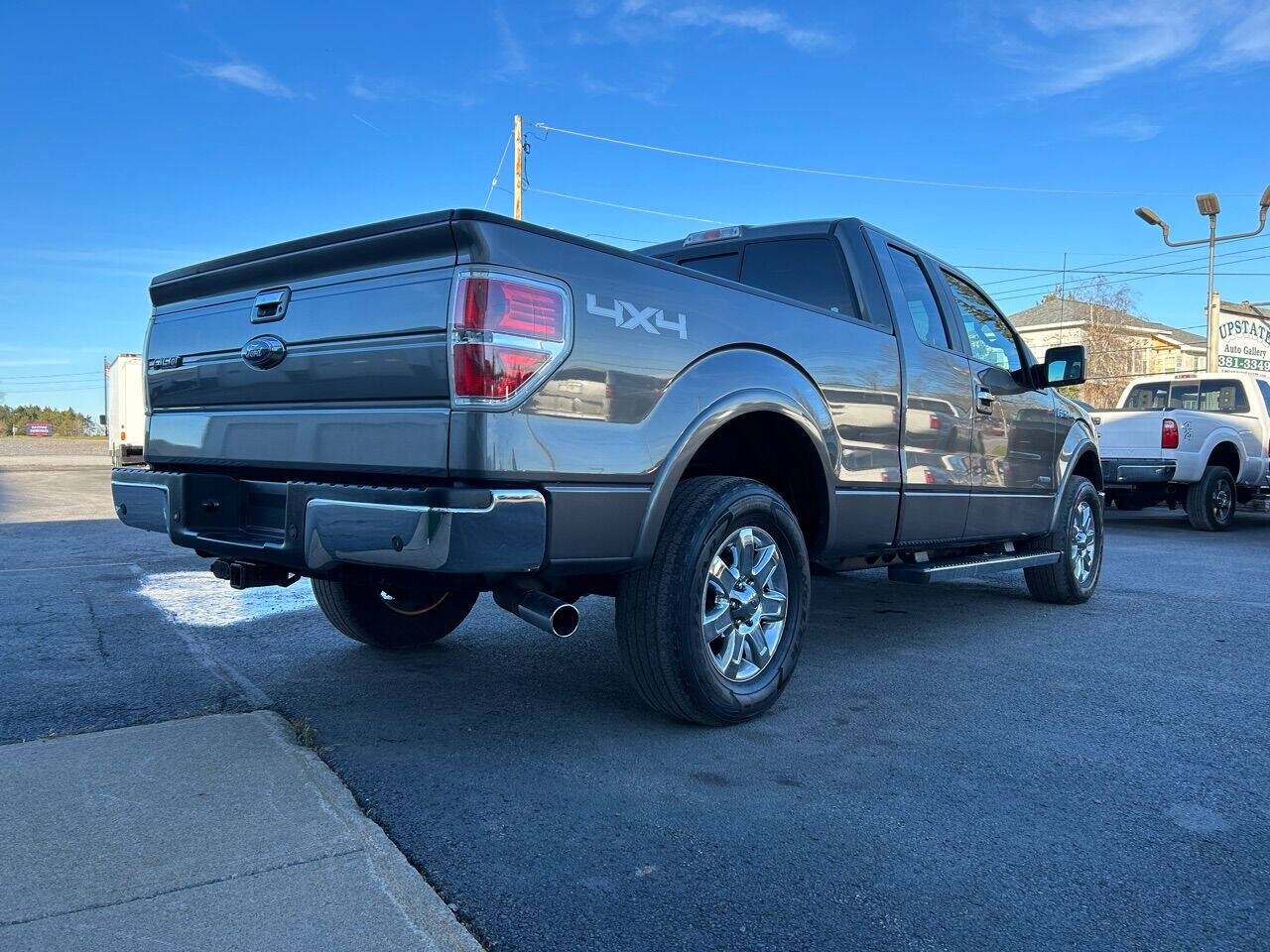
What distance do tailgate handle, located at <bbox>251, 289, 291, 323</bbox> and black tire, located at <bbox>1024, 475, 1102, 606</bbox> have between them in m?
4.77

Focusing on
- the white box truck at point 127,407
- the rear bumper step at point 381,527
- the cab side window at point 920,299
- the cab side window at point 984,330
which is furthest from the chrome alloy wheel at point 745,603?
the white box truck at point 127,407

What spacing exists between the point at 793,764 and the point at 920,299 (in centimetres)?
273

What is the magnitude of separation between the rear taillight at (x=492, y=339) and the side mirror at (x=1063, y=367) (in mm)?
3882

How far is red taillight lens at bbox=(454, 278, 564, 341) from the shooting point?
265 centimetres

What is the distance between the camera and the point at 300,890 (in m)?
2.17

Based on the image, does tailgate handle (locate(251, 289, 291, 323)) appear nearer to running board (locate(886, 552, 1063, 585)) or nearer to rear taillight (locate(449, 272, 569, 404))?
rear taillight (locate(449, 272, 569, 404))

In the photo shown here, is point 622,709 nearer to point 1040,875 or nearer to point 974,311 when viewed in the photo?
point 1040,875

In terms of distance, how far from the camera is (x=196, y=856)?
235 centimetres

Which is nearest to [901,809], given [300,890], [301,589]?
[300,890]

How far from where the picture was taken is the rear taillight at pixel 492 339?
2.64 metres

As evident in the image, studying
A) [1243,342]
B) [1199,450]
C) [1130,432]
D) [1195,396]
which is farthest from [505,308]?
[1243,342]

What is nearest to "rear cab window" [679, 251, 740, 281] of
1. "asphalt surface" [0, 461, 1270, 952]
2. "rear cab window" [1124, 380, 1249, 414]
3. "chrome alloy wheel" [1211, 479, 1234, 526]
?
"asphalt surface" [0, 461, 1270, 952]

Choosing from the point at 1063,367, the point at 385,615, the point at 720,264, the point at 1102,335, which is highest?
the point at 1102,335

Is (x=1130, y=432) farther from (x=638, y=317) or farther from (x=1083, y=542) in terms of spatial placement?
(x=638, y=317)
